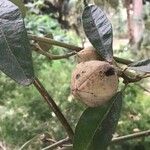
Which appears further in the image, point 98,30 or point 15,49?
point 98,30

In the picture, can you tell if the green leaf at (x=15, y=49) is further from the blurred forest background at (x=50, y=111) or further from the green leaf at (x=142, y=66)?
the blurred forest background at (x=50, y=111)

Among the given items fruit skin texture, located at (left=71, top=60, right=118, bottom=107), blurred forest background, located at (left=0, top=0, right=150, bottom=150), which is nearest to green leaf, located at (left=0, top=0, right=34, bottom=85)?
fruit skin texture, located at (left=71, top=60, right=118, bottom=107)

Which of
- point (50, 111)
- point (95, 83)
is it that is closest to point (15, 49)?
point (95, 83)

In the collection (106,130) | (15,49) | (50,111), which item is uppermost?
(15,49)

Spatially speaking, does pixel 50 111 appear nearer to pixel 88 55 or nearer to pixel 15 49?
pixel 88 55

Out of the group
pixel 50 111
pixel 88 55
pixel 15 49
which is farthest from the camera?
pixel 50 111

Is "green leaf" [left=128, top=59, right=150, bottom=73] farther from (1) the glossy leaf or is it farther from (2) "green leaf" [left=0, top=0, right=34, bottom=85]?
(2) "green leaf" [left=0, top=0, right=34, bottom=85]

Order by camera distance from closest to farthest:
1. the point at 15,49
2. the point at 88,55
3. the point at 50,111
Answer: the point at 15,49
the point at 88,55
the point at 50,111
